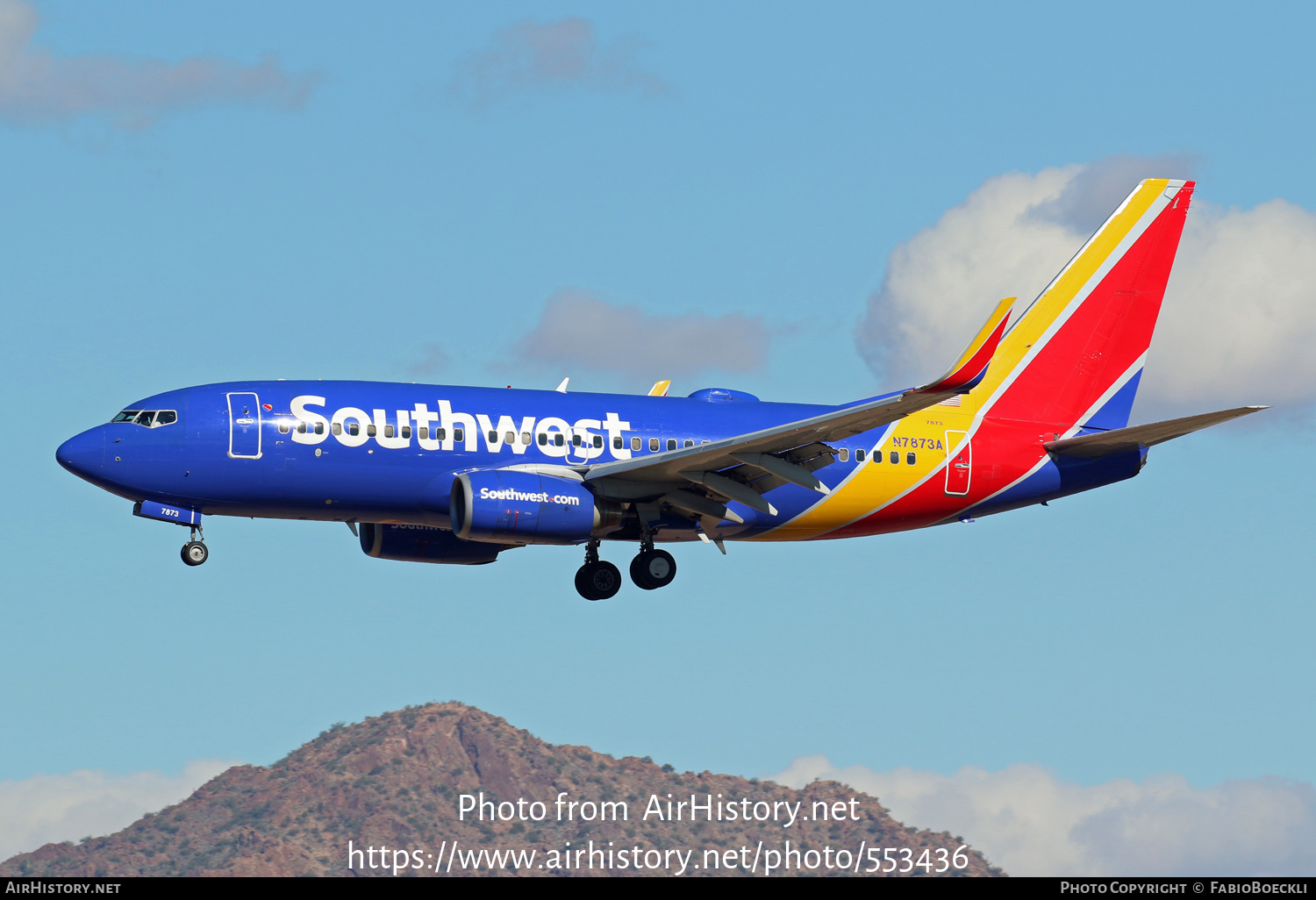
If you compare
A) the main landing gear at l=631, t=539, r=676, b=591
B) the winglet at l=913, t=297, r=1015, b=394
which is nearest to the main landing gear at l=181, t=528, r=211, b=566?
the main landing gear at l=631, t=539, r=676, b=591

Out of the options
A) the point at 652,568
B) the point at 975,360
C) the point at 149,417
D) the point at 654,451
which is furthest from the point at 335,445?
the point at 975,360

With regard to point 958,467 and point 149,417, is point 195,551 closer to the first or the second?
point 149,417

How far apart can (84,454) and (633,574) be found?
1498cm

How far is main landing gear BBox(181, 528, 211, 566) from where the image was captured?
151 ft

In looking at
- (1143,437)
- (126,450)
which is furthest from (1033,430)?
(126,450)

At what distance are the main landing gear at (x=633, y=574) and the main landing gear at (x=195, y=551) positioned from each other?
10.3m

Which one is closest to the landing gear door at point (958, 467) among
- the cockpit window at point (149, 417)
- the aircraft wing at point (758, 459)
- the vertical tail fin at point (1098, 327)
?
the vertical tail fin at point (1098, 327)

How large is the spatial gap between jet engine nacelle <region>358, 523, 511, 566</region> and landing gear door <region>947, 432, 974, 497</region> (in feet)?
43.6

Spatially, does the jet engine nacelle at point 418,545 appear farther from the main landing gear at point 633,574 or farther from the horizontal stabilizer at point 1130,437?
the horizontal stabilizer at point 1130,437

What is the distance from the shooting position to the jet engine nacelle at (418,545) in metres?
51.7

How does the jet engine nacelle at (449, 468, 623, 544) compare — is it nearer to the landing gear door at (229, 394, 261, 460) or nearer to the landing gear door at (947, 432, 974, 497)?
the landing gear door at (229, 394, 261, 460)

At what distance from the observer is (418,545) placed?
2041 inches

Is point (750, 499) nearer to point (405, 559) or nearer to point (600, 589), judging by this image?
point (600, 589)

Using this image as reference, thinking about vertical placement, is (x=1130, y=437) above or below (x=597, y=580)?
above
